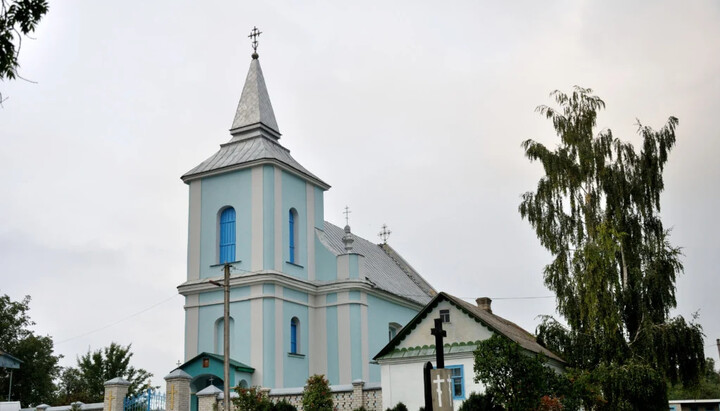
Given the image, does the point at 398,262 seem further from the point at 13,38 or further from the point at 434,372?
the point at 13,38

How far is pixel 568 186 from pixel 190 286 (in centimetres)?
1544

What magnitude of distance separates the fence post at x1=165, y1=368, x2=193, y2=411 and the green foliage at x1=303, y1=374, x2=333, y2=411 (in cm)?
428

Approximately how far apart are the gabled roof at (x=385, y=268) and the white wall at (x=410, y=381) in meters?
8.73

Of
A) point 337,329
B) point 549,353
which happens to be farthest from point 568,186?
point 337,329

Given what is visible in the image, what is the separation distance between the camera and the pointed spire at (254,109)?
34.9m

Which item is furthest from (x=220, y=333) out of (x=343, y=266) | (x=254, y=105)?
(x=254, y=105)

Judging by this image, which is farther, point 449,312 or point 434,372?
point 449,312

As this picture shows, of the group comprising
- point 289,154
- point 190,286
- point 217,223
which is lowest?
point 190,286

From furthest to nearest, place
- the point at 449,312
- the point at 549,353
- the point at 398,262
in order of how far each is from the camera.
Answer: the point at 398,262
the point at 549,353
the point at 449,312

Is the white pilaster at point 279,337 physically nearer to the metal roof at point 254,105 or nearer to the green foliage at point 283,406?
the green foliage at point 283,406

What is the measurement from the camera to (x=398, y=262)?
153 feet

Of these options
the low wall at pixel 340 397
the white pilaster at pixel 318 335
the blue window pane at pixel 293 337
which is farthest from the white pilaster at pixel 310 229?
the low wall at pixel 340 397

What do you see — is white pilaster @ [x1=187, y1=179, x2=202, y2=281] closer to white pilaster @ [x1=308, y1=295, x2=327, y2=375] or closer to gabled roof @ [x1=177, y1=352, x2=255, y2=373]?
gabled roof @ [x1=177, y1=352, x2=255, y2=373]

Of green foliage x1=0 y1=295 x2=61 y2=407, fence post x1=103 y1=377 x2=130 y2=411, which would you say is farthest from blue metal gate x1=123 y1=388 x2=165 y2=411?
green foliage x1=0 y1=295 x2=61 y2=407
